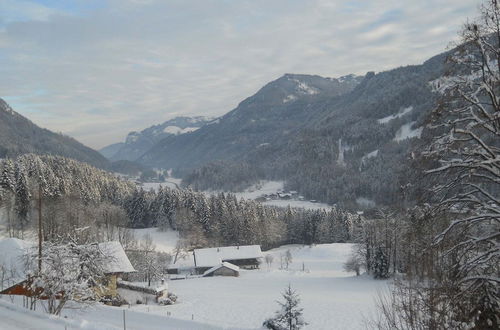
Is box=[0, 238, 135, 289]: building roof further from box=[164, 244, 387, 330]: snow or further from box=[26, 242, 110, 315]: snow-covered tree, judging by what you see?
box=[164, 244, 387, 330]: snow

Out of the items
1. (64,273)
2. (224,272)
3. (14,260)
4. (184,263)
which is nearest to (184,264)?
(184,263)

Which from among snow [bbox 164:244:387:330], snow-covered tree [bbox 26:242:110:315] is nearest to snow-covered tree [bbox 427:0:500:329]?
snow [bbox 164:244:387:330]

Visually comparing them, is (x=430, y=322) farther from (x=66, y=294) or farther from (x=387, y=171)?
(x=387, y=171)

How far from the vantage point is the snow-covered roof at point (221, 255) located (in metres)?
85.9

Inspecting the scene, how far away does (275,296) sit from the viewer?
53562mm

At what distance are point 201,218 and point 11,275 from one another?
2943 inches

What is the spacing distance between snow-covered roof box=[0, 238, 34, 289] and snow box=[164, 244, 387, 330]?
14.9 meters

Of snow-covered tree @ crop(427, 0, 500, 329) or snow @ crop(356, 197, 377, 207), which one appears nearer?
snow-covered tree @ crop(427, 0, 500, 329)

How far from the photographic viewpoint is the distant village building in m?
86.1

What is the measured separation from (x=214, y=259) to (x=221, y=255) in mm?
2322

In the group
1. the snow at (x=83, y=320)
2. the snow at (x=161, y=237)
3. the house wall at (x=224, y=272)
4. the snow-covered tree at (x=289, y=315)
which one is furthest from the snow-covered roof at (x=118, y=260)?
the snow at (x=161, y=237)

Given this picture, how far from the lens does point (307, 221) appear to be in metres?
116

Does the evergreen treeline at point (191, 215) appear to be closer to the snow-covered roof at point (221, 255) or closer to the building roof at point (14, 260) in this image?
the snow-covered roof at point (221, 255)

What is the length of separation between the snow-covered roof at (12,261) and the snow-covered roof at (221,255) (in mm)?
47421
